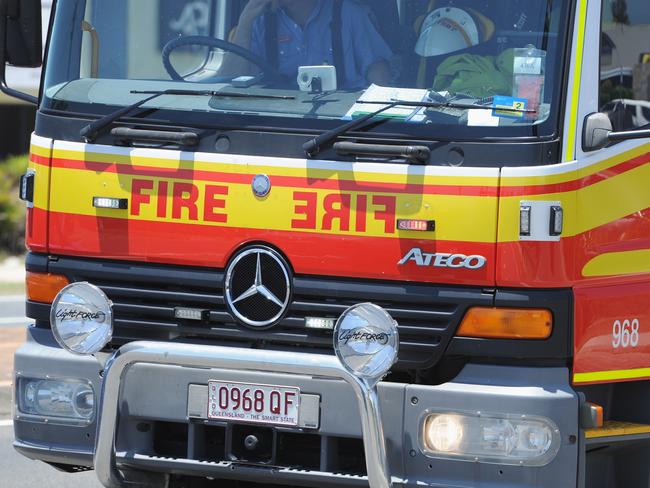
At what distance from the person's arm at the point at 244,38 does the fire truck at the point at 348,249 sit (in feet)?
0.03

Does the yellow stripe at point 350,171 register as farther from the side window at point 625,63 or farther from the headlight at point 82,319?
the headlight at point 82,319

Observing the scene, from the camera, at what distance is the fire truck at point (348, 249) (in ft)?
15.9

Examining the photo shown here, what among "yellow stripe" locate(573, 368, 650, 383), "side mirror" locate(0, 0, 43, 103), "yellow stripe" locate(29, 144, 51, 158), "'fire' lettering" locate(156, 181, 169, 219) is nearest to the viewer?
"yellow stripe" locate(573, 368, 650, 383)

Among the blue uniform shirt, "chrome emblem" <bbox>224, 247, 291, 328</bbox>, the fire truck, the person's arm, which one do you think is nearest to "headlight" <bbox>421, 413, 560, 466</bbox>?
the fire truck

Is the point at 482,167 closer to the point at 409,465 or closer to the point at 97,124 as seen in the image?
the point at 409,465

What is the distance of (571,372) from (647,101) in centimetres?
125

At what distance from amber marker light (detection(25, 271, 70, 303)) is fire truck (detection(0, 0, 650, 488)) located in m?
0.01

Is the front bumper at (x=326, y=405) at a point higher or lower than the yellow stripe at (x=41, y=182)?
lower

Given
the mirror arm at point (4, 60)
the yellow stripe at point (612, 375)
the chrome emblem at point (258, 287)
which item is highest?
the mirror arm at point (4, 60)

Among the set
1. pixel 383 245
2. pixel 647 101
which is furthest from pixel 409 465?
pixel 647 101

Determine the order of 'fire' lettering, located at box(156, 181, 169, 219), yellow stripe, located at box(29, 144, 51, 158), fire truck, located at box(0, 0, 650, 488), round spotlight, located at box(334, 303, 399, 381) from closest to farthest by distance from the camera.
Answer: round spotlight, located at box(334, 303, 399, 381) → fire truck, located at box(0, 0, 650, 488) → 'fire' lettering, located at box(156, 181, 169, 219) → yellow stripe, located at box(29, 144, 51, 158)

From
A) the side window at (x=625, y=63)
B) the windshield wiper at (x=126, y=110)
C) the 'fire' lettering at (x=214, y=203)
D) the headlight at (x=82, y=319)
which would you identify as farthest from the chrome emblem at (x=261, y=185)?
the side window at (x=625, y=63)

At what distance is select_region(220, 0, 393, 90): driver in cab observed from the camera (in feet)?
17.1

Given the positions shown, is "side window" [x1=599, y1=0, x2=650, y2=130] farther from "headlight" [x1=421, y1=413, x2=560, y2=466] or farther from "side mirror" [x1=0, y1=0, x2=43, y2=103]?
"side mirror" [x1=0, y1=0, x2=43, y2=103]
